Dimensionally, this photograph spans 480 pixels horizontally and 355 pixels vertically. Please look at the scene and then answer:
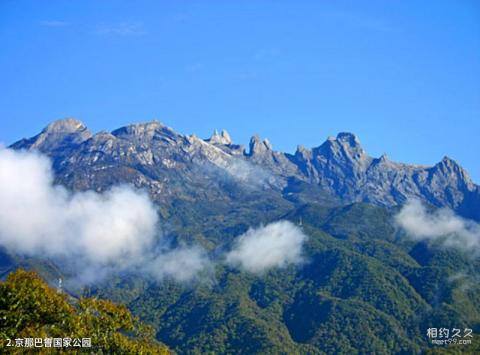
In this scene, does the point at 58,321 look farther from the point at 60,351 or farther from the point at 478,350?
the point at 478,350

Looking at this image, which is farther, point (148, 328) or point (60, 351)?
point (148, 328)

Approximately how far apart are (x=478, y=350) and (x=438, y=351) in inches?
811

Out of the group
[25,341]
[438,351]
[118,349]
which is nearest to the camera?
[25,341]

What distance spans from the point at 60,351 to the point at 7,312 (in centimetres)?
958

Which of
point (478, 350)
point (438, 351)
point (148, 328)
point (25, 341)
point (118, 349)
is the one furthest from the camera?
point (478, 350)

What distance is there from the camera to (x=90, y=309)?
8881 cm

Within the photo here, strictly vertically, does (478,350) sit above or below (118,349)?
above

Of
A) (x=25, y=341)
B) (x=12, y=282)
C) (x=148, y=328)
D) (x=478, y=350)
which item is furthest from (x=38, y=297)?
(x=478, y=350)

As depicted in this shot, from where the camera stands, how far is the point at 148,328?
9406 cm

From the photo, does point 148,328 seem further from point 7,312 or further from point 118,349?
point 7,312

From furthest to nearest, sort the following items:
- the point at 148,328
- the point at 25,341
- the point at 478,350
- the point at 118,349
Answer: the point at 478,350 → the point at 148,328 → the point at 118,349 → the point at 25,341

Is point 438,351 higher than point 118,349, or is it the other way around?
point 438,351

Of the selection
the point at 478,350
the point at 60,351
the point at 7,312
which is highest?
the point at 478,350

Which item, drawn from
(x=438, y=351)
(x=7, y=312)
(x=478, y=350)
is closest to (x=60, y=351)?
(x=7, y=312)
